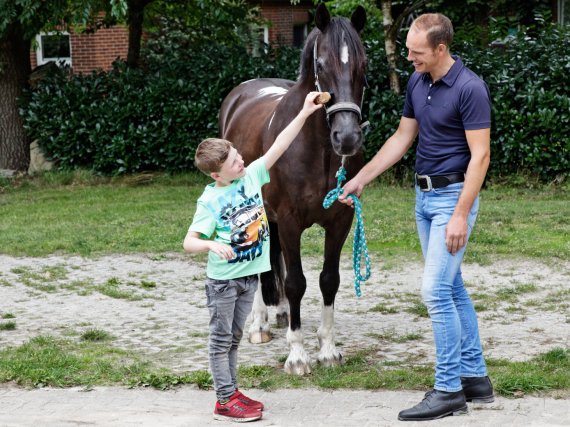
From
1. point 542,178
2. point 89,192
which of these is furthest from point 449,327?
point 89,192

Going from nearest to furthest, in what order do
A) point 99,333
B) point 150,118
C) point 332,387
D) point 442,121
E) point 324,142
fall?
point 442,121
point 332,387
point 324,142
point 99,333
point 150,118

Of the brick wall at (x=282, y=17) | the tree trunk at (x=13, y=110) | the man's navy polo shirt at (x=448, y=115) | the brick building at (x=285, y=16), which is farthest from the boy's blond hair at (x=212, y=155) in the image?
the brick wall at (x=282, y=17)

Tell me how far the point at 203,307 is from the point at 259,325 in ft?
3.97

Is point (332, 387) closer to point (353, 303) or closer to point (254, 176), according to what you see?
point (254, 176)

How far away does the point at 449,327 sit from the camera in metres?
4.90

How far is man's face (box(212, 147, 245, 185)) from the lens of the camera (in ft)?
16.0

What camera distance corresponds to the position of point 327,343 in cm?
619

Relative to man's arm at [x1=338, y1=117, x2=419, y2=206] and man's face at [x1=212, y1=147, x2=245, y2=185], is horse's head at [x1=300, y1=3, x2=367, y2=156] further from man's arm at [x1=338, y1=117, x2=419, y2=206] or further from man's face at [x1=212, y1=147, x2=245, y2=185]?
man's face at [x1=212, y1=147, x2=245, y2=185]

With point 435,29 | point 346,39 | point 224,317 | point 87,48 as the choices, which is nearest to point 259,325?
point 224,317

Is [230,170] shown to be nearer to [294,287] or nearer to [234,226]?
[234,226]

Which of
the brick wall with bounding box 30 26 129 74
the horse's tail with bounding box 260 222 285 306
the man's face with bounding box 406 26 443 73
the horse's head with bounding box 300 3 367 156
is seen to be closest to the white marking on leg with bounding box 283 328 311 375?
the horse's tail with bounding box 260 222 285 306

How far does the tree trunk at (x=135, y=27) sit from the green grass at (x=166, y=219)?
2592 mm

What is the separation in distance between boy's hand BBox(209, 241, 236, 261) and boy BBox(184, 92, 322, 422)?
7 cm

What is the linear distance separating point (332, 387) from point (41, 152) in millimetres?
12794
